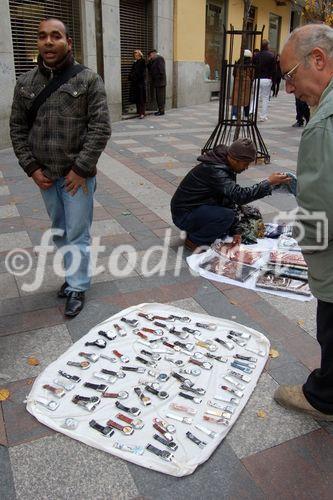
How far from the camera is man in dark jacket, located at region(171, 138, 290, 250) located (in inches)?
161

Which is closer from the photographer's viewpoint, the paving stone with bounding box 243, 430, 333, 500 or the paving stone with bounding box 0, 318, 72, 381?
the paving stone with bounding box 243, 430, 333, 500

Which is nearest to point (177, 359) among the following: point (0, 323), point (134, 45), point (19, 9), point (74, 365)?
point (74, 365)

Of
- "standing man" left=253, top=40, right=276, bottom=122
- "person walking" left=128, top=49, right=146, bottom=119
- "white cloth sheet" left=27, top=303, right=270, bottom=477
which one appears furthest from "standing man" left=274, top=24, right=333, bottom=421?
"person walking" left=128, top=49, right=146, bottom=119

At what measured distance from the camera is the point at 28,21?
9664mm

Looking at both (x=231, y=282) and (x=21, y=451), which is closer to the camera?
(x=21, y=451)

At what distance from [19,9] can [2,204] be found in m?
5.55

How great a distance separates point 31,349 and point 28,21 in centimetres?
863

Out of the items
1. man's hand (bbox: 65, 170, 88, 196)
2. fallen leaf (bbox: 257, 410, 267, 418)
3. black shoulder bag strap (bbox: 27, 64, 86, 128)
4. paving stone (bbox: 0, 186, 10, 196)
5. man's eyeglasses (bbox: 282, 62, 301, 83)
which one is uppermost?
man's eyeglasses (bbox: 282, 62, 301, 83)

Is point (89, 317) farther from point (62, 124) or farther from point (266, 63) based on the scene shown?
point (266, 63)

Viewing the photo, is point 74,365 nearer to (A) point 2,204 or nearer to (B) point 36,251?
(B) point 36,251

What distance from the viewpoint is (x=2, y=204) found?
570 cm

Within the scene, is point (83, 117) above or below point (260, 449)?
above

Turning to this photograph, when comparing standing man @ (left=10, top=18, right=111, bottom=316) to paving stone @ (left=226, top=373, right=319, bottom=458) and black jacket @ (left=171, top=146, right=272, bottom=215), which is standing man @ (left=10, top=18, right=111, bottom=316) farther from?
paving stone @ (left=226, top=373, right=319, bottom=458)

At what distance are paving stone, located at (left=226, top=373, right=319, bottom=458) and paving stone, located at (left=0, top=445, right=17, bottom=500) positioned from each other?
976 millimetres
